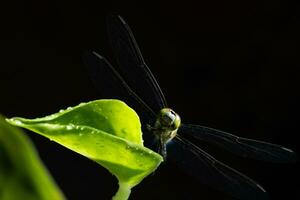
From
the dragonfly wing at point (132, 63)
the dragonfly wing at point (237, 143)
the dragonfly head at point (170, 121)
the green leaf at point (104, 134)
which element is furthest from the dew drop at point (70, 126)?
the dragonfly wing at point (237, 143)

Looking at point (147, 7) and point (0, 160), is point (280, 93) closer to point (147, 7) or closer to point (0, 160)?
point (147, 7)

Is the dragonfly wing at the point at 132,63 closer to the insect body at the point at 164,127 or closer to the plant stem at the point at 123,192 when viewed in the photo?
the insect body at the point at 164,127

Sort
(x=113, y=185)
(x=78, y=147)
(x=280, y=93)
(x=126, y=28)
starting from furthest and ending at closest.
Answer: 1. (x=113, y=185)
2. (x=280, y=93)
3. (x=126, y=28)
4. (x=78, y=147)

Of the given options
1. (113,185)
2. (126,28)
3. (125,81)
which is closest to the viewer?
(126,28)

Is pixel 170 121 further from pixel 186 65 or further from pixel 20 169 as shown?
pixel 186 65

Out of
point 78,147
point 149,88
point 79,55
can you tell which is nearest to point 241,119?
point 79,55

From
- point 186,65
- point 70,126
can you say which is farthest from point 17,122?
point 186,65
